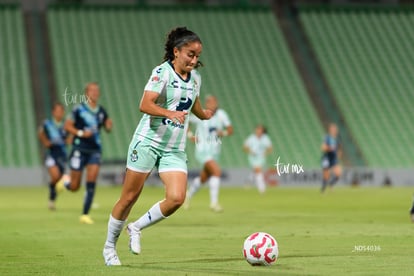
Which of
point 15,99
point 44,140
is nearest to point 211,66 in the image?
point 15,99

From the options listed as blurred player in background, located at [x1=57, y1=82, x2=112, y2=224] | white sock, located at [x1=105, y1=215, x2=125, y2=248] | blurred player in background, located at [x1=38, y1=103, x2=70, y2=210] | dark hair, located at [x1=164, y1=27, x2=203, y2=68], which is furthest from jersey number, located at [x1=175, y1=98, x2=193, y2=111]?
blurred player in background, located at [x1=38, y1=103, x2=70, y2=210]

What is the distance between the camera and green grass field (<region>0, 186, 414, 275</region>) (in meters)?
10.4

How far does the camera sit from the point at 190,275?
9703mm

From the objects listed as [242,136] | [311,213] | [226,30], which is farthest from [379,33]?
[311,213]

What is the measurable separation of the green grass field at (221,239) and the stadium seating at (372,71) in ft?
48.6

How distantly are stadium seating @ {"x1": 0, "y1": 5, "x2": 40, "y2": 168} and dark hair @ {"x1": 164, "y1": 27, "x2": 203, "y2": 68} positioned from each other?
26697mm

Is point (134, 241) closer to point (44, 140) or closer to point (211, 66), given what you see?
point (44, 140)

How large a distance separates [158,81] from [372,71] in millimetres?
34620

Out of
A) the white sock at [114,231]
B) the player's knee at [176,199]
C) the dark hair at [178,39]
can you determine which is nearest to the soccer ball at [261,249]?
the player's knee at [176,199]

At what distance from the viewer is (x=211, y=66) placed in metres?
43.1

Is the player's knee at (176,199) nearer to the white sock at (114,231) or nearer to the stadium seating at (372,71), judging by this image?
the white sock at (114,231)

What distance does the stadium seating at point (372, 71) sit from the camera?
133 feet

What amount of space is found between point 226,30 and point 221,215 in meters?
25.5

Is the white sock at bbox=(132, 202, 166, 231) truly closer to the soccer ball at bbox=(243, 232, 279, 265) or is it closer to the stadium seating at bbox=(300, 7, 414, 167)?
the soccer ball at bbox=(243, 232, 279, 265)
